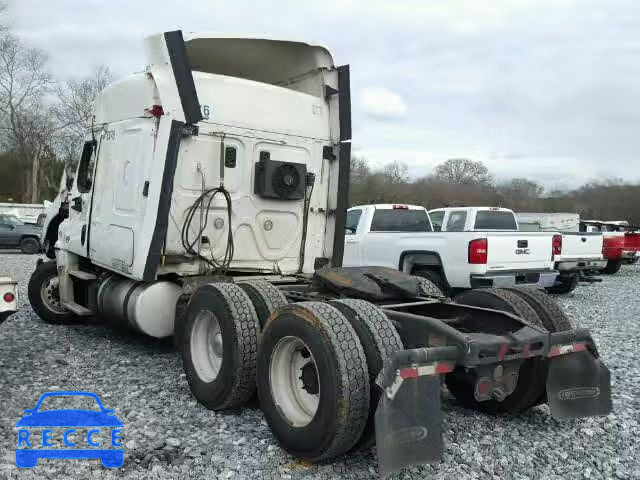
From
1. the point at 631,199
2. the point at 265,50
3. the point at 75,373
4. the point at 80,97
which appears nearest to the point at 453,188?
the point at 631,199

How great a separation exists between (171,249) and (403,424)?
11.4 feet

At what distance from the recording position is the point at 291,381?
410 cm

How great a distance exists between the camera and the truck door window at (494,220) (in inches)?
495

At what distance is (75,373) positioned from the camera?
5617 mm

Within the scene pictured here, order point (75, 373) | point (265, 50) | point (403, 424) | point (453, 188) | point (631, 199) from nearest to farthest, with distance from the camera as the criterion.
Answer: point (403, 424) → point (75, 373) → point (265, 50) → point (453, 188) → point (631, 199)

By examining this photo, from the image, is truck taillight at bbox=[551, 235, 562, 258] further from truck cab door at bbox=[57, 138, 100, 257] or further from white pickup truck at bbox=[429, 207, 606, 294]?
truck cab door at bbox=[57, 138, 100, 257]

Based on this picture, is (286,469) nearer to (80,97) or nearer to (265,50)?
(265,50)

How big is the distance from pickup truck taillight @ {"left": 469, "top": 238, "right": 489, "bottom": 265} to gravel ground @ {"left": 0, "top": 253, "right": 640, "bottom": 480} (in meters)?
2.97

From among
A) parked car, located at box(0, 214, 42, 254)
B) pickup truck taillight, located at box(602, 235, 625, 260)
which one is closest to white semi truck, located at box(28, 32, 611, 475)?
pickup truck taillight, located at box(602, 235, 625, 260)

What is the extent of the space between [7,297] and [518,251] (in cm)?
751

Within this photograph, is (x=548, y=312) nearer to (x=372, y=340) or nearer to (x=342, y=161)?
(x=372, y=340)

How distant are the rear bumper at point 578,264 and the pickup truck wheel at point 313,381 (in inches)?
341

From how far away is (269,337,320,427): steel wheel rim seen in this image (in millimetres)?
3945

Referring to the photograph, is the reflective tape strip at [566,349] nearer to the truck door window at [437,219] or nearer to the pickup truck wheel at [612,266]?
the truck door window at [437,219]
